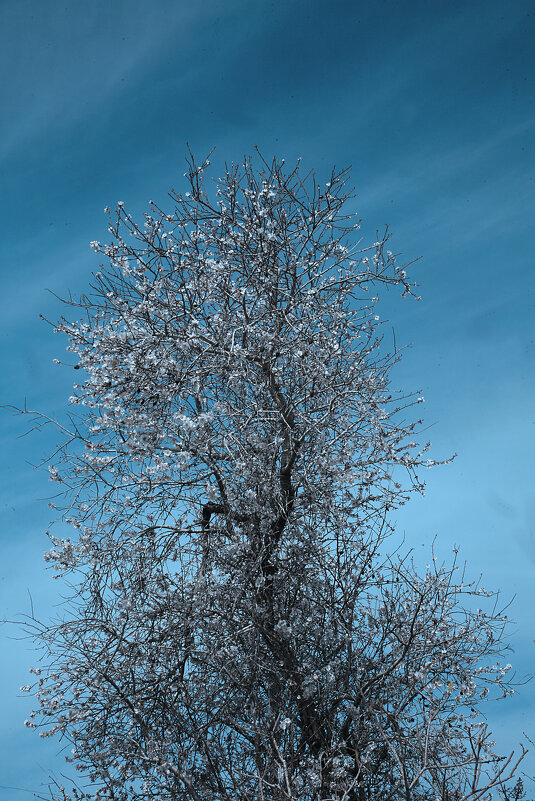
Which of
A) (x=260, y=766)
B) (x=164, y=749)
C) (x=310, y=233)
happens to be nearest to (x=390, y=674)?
(x=260, y=766)

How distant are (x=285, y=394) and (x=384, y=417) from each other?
3.92 feet

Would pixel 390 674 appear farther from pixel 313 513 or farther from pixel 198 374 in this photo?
pixel 198 374

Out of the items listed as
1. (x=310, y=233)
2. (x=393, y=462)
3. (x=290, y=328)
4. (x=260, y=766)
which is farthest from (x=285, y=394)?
(x=260, y=766)

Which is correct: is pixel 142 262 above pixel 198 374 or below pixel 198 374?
above

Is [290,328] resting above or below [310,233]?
below

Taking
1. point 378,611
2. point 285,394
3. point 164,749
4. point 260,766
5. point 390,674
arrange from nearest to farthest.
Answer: point 260,766 < point 164,749 < point 390,674 < point 378,611 < point 285,394

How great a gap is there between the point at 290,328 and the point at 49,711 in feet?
16.3

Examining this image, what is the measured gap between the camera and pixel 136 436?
24.3 feet

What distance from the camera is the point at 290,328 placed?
8.15m

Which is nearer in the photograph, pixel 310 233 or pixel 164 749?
pixel 164 749

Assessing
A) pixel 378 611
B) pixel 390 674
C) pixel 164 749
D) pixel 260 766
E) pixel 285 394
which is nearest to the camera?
pixel 260 766

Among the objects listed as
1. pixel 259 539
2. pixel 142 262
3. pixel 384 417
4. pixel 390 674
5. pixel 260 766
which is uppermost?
pixel 142 262

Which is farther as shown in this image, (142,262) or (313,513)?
(142,262)

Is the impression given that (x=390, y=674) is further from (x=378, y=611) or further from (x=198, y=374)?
(x=198, y=374)
